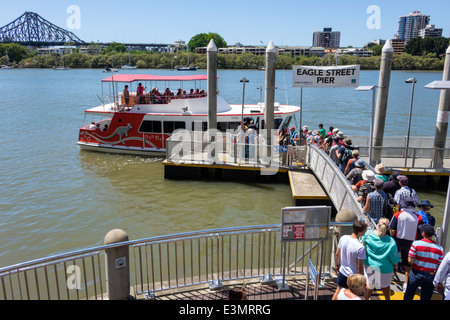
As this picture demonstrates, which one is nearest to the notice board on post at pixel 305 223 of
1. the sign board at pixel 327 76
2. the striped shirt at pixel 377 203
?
the striped shirt at pixel 377 203

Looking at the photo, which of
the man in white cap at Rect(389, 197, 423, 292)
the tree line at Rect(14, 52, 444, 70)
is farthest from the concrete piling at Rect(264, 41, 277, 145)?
the tree line at Rect(14, 52, 444, 70)

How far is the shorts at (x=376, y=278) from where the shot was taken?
18.7ft

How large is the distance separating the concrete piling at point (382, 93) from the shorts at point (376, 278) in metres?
10.0

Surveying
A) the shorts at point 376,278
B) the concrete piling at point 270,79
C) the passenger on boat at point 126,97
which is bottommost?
the shorts at point 376,278

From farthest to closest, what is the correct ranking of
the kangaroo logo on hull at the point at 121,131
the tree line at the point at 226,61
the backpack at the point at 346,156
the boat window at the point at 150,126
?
the tree line at the point at 226,61
the kangaroo logo on hull at the point at 121,131
the boat window at the point at 150,126
the backpack at the point at 346,156

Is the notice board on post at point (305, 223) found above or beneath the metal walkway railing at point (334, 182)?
above

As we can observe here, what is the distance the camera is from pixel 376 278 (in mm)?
5766

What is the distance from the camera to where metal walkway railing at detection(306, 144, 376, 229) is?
28.0 feet

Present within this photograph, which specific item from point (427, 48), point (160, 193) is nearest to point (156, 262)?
point (160, 193)

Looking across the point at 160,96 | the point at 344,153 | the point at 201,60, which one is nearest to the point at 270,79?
the point at 344,153

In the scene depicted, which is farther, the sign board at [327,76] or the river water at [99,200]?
the sign board at [327,76]

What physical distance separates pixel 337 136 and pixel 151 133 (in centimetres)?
1074

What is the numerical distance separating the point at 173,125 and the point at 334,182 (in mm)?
10833

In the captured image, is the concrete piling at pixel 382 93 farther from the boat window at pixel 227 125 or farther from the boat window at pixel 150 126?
the boat window at pixel 150 126
